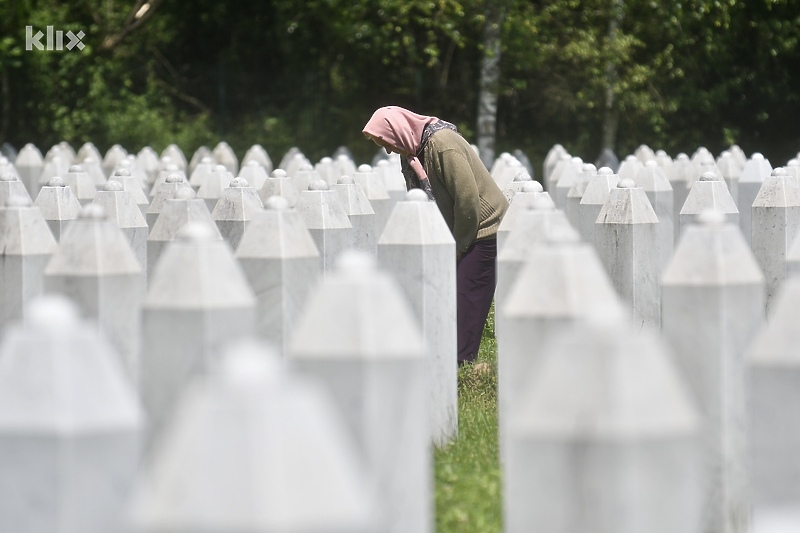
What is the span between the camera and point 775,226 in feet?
26.4

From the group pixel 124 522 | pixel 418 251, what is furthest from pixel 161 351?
pixel 418 251

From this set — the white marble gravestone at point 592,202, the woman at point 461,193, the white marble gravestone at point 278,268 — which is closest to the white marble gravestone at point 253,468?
the white marble gravestone at point 278,268

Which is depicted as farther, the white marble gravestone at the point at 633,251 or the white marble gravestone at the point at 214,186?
the white marble gravestone at the point at 214,186

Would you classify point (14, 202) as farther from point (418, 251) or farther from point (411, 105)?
point (411, 105)

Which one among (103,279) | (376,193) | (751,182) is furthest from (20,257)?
(751,182)

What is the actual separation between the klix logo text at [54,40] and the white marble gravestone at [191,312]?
772 inches

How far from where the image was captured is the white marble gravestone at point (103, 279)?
4.82 meters

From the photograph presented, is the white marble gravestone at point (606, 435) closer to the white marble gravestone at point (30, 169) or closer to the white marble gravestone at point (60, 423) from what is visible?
the white marble gravestone at point (60, 423)

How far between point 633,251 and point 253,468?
4861 millimetres

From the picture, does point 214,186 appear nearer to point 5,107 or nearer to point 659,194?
point 659,194

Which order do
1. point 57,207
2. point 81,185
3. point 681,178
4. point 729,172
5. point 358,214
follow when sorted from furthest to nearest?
1. point 681,178
2. point 729,172
3. point 81,185
4. point 358,214
5. point 57,207

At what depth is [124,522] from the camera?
343 cm

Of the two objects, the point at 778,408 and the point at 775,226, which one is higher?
the point at 775,226

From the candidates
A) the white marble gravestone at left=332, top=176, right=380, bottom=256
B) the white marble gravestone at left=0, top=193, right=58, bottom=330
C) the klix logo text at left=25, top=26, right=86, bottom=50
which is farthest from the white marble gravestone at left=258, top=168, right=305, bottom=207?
the klix logo text at left=25, top=26, right=86, bottom=50
